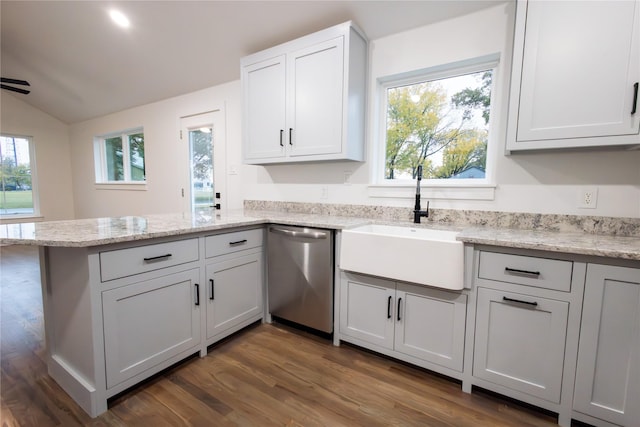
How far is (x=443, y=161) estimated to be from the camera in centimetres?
215

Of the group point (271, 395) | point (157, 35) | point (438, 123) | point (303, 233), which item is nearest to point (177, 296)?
point (271, 395)

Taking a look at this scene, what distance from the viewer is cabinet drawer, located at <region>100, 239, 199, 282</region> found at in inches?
52.0

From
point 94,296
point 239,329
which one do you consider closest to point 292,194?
point 239,329

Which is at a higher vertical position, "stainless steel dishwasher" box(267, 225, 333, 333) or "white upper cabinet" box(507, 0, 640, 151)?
"white upper cabinet" box(507, 0, 640, 151)

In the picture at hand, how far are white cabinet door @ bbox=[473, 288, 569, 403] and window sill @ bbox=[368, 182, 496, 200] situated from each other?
742 millimetres

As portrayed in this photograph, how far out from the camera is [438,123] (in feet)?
7.11

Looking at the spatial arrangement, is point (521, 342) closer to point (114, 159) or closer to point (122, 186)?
point (122, 186)

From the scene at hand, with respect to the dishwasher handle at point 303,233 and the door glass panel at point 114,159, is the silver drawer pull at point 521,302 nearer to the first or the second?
the dishwasher handle at point 303,233

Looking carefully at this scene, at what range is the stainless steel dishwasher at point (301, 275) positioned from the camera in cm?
194

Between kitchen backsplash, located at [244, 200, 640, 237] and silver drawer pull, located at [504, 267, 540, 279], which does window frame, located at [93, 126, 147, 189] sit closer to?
kitchen backsplash, located at [244, 200, 640, 237]

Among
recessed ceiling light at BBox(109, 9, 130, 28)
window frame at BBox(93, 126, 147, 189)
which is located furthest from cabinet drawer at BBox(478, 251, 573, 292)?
window frame at BBox(93, 126, 147, 189)

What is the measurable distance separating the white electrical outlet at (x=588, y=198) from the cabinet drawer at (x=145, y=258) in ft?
7.52

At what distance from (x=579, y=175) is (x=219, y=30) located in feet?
9.52

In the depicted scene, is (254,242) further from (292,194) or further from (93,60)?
(93,60)
